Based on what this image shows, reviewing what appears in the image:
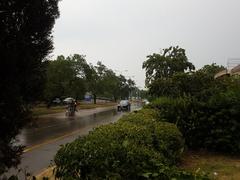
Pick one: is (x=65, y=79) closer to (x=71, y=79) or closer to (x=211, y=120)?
(x=71, y=79)

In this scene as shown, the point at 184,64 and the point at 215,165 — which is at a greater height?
the point at 184,64

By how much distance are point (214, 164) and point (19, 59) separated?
7.53 meters

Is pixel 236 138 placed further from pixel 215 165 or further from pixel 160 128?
pixel 160 128

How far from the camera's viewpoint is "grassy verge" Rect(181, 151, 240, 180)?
9.68 m

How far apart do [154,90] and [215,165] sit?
15905 millimetres

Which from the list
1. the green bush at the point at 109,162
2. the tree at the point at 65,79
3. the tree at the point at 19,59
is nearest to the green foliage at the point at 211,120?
the green bush at the point at 109,162

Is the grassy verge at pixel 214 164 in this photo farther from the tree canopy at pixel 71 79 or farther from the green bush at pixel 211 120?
the tree canopy at pixel 71 79

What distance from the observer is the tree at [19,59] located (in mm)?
4617

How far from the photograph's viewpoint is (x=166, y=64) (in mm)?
46156

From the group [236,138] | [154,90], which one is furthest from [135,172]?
[154,90]

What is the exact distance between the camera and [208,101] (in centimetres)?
1342

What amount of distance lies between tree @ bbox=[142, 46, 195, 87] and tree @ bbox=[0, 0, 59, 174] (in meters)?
40.3

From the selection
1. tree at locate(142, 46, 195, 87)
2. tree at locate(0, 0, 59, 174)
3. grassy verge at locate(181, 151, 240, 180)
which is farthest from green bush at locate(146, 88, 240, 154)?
tree at locate(142, 46, 195, 87)

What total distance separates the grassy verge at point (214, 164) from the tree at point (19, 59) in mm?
5080
